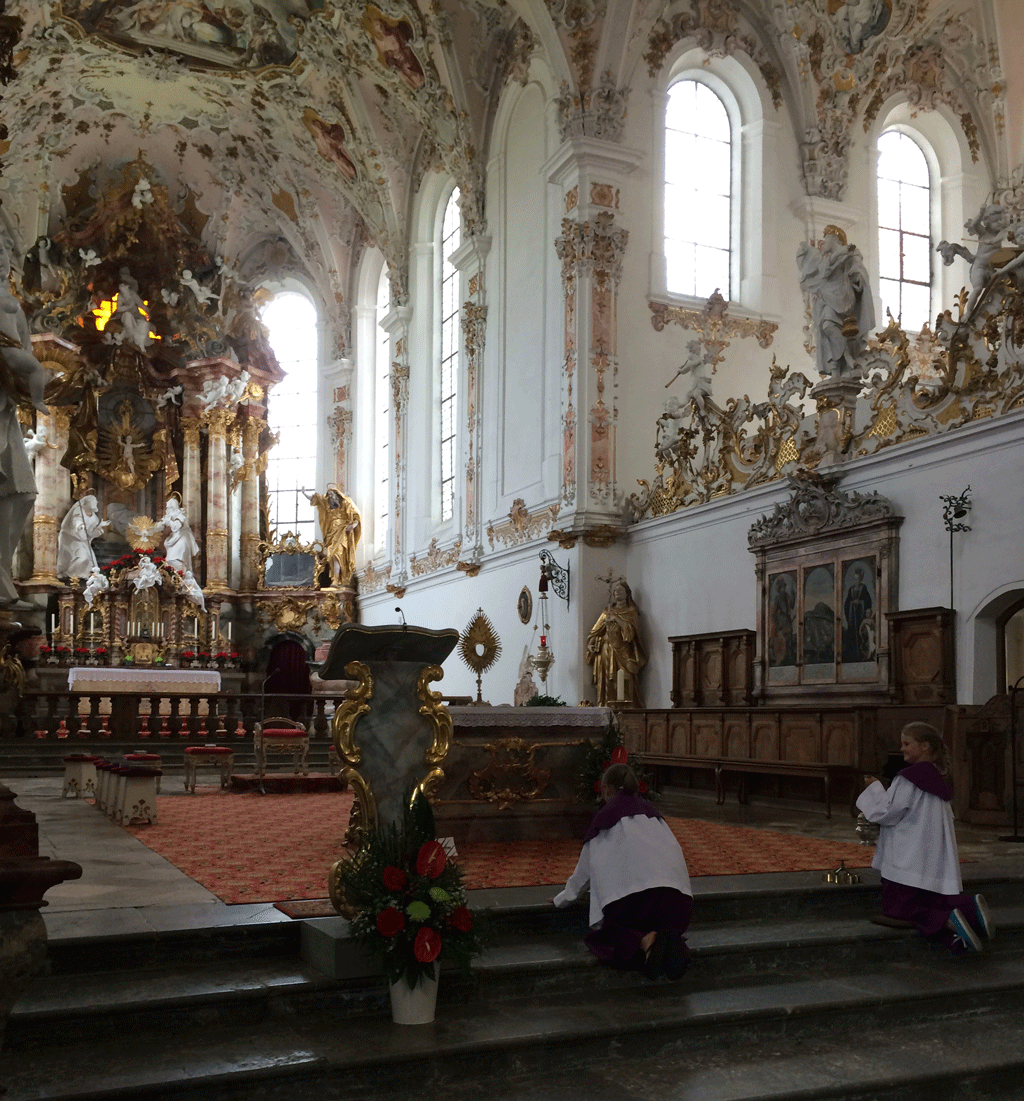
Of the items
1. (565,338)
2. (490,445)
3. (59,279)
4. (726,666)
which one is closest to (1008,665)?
(726,666)

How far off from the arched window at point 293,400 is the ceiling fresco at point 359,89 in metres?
1.20

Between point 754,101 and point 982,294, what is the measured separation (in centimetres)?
845

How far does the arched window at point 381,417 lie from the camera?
28.3 metres

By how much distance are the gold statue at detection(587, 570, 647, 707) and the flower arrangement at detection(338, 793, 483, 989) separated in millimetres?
12092

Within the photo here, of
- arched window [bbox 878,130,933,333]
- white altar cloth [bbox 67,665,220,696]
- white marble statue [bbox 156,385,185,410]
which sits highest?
arched window [bbox 878,130,933,333]

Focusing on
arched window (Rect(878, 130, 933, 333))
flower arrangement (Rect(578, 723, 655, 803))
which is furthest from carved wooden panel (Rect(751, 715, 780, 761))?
arched window (Rect(878, 130, 933, 333))

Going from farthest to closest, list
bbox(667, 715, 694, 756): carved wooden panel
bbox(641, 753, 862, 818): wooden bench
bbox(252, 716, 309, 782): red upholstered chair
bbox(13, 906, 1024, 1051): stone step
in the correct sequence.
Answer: bbox(252, 716, 309, 782): red upholstered chair → bbox(667, 715, 694, 756): carved wooden panel → bbox(641, 753, 862, 818): wooden bench → bbox(13, 906, 1024, 1051): stone step

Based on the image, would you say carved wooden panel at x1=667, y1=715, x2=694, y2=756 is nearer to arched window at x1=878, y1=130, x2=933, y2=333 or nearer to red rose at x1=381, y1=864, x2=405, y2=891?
arched window at x1=878, y1=130, x2=933, y2=333

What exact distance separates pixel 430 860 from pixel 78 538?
2316cm

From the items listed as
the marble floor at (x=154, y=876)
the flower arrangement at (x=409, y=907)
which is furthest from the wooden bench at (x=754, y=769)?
the flower arrangement at (x=409, y=907)

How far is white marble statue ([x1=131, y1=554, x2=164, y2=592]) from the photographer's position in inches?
1051

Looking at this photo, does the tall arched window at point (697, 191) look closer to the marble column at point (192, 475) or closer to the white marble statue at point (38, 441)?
the marble column at point (192, 475)

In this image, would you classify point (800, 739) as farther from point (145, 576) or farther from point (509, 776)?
point (145, 576)

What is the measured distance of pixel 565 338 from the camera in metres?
19.0
